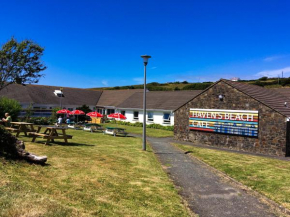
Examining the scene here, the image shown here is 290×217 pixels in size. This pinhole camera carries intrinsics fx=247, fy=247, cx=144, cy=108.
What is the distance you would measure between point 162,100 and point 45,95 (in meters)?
20.2

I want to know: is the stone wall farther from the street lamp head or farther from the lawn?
the lawn

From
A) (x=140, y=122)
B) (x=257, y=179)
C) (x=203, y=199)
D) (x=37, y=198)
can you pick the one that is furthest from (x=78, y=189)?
(x=140, y=122)

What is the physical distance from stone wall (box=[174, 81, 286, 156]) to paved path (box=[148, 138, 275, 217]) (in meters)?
9.12

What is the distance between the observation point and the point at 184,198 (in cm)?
760

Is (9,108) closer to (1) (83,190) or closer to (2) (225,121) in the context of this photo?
(2) (225,121)

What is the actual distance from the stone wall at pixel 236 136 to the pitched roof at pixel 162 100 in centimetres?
1160

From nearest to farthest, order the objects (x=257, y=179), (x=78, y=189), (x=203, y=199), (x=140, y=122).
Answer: (x=78, y=189) → (x=203, y=199) → (x=257, y=179) → (x=140, y=122)

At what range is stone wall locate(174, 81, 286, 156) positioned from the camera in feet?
59.7

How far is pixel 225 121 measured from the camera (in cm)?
2119

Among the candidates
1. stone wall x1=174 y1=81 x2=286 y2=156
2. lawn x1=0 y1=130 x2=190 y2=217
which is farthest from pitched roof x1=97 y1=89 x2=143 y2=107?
lawn x1=0 y1=130 x2=190 y2=217

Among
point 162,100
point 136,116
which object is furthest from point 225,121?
point 136,116

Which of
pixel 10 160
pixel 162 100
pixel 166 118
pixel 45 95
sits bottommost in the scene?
pixel 10 160

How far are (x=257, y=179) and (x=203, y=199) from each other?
4236mm

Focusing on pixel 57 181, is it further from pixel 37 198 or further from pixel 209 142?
pixel 209 142
